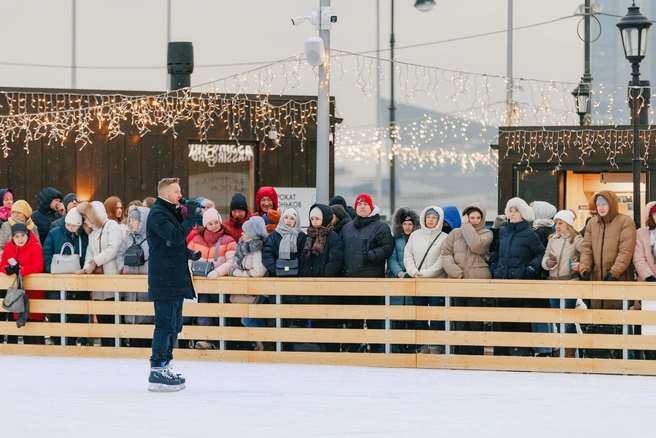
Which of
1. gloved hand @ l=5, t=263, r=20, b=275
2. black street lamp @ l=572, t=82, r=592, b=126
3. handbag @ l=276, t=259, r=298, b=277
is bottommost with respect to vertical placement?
gloved hand @ l=5, t=263, r=20, b=275

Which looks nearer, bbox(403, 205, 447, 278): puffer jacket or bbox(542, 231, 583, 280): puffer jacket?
bbox(542, 231, 583, 280): puffer jacket

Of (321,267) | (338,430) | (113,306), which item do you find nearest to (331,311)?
(321,267)

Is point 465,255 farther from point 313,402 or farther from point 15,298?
point 15,298

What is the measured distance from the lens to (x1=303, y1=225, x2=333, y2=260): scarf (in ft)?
35.9

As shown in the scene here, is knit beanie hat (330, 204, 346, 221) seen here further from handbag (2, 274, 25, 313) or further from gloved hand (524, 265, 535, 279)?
handbag (2, 274, 25, 313)

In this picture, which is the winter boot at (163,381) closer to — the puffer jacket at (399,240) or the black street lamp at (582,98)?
the puffer jacket at (399,240)

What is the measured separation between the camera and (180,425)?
742 centimetres

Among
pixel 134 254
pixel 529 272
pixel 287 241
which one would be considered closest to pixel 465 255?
pixel 529 272

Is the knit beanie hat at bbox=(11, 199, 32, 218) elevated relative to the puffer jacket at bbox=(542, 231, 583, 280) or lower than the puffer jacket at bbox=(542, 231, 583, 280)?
elevated

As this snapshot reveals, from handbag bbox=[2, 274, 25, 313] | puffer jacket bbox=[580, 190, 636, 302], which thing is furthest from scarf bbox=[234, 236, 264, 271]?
puffer jacket bbox=[580, 190, 636, 302]

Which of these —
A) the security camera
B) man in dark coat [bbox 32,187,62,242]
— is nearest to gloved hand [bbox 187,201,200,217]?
man in dark coat [bbox 32,187,62,242]

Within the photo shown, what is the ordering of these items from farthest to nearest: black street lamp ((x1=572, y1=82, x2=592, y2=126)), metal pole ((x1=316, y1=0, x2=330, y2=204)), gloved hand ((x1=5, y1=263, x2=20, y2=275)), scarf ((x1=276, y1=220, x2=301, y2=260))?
black street lamp ((x1=572, y1=82, x2=592, y2=126))
metal pole ((x1=316, y1=0, x2=330, y2=204))
gloved hand ((x1=5, y1=263, x2=20, y2=275))
scarf ((x1=276, y1=220, x2=301, y2=260))

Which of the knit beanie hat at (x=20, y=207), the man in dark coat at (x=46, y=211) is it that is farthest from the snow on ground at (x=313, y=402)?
the man in dark coat at (x=46, y=211)

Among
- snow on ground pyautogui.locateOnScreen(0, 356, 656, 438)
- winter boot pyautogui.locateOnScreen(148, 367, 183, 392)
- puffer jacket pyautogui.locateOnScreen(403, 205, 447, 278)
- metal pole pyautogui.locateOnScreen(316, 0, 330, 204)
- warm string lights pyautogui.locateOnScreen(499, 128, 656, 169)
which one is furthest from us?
warm string lights pyautogui.locateOnScreen(499, 128, 656, 169)
